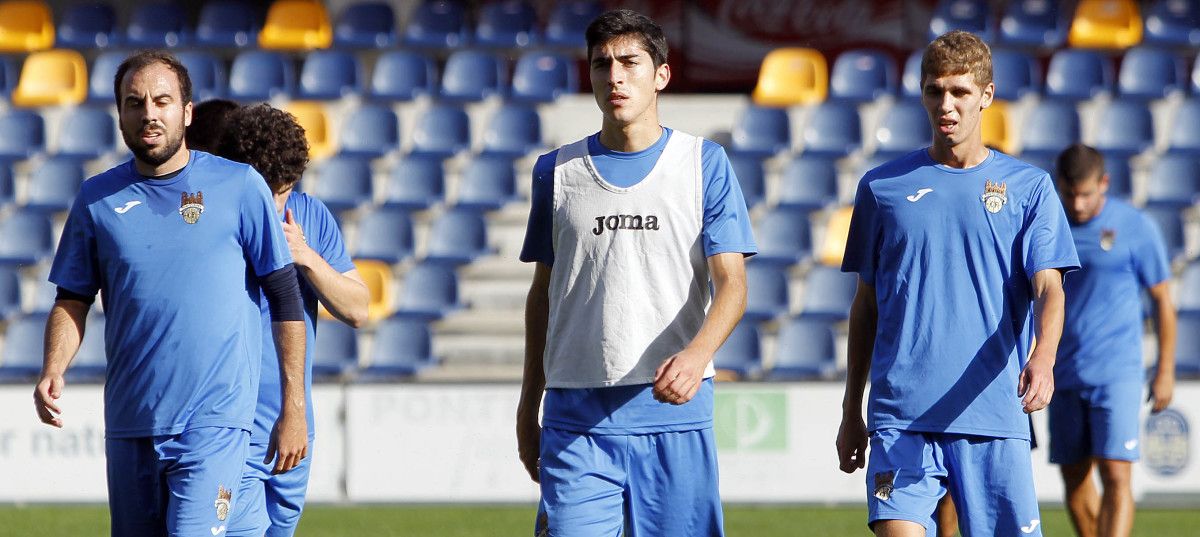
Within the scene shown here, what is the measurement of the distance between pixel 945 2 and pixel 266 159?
1209 centimetres

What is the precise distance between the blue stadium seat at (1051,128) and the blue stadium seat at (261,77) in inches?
274

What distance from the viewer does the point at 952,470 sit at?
4.76 m

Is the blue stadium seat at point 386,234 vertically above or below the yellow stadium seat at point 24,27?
below

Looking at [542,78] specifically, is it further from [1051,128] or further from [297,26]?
[1051,128]

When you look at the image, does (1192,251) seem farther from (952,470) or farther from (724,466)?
(952,470)

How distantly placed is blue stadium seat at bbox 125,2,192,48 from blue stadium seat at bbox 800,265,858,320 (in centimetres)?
705

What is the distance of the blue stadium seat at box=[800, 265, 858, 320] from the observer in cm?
1309

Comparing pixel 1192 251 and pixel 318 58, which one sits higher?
pixel 318 58

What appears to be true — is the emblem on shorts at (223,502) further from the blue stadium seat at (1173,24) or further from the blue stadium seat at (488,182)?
the blue stadium seat at (1173,24)

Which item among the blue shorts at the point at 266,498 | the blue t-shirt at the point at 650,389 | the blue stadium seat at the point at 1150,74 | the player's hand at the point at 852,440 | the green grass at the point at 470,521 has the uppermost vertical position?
the blue stadium seat at the point at 1150,74

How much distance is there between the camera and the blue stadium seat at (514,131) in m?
15.0

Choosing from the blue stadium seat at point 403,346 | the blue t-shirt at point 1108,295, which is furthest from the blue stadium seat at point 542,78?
the blue t-shirt at point 1108,295

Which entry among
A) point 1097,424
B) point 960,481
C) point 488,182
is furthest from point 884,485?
point 488,182

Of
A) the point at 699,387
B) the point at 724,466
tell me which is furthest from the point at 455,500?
the point at 699,387
